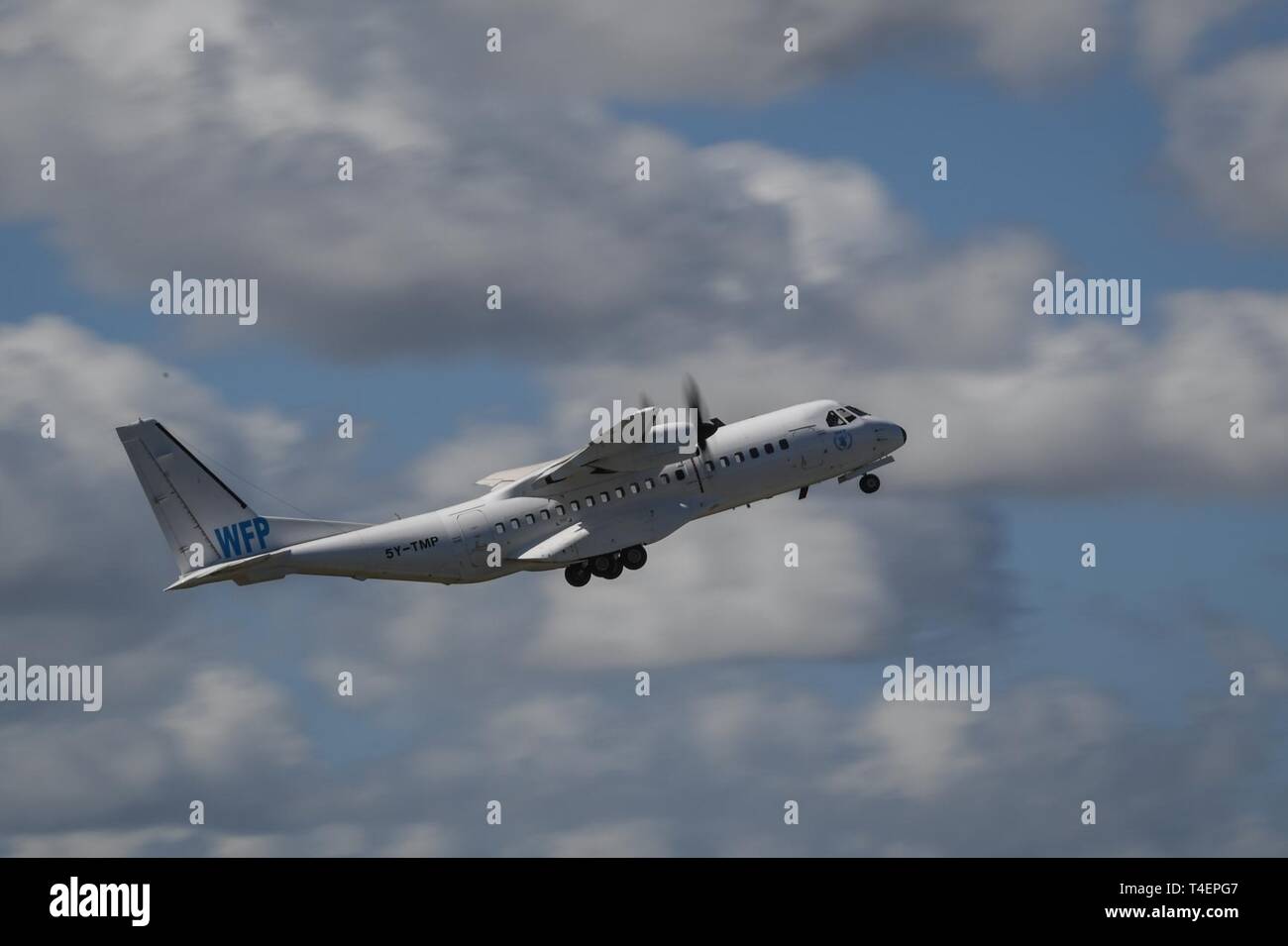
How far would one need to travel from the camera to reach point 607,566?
62.0 meters

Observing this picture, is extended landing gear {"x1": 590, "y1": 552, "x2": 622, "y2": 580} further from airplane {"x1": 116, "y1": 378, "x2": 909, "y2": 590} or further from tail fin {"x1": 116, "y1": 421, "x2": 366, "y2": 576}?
tail fin {"x1": 116, "y1": 421, "x2": 366, "y2": 576}

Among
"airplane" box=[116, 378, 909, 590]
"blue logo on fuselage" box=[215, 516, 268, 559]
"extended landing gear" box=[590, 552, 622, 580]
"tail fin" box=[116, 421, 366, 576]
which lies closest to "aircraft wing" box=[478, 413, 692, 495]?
"airplane" box=[116, 378, 909, 590]

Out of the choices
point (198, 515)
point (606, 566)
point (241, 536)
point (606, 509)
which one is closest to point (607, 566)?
point (606, 566)

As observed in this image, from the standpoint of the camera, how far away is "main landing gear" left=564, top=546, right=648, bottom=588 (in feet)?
203

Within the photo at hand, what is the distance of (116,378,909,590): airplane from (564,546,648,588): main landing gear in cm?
4

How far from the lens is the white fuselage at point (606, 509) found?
59625 millimetres

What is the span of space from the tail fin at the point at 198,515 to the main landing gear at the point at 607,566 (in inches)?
277

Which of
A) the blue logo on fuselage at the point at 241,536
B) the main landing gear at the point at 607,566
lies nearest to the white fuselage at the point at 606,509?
the main landing gear at the point at 607,566

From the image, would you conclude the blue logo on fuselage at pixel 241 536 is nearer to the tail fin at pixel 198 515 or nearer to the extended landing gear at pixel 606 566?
the tail fin at pixel 198 515

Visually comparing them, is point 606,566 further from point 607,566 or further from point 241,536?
point 241,536

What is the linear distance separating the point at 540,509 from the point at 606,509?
2.08m
